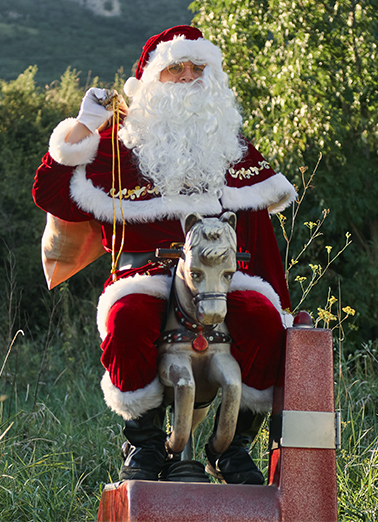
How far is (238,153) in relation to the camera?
274 centimetres

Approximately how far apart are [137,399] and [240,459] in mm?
450

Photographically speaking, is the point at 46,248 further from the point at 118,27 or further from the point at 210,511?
the point at 118,27

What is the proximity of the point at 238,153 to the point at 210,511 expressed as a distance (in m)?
1.43

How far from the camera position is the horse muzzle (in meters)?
1.98

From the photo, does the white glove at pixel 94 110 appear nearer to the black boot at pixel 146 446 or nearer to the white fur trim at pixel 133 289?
the white fur trim at pixel 133 289

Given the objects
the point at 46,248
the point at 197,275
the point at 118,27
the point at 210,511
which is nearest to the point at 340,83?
the point at 46,248

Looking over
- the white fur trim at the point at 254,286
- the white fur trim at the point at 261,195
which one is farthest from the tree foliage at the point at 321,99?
the white fur trim at the point at 254,286

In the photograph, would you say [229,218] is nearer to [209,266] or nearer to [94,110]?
[209,266]

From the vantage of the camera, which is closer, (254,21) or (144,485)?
(144,485)

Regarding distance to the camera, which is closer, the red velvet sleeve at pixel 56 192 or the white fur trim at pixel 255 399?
the white fur trim at pixel 255 399

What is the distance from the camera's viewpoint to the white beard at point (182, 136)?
259 cm

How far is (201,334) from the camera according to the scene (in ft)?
7.25

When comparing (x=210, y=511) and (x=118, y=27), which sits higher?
(x=118, y=27)

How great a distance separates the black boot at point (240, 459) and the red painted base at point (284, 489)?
10 cm
